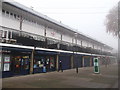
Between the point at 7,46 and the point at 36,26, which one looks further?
the point at 36,26

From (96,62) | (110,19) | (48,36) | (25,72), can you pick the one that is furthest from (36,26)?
(110,19)

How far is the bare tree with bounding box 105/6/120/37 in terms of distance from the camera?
2425cm

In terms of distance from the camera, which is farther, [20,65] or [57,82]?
[20,65]

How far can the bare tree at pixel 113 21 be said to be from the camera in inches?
955

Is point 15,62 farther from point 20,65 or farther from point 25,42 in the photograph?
point 25,42

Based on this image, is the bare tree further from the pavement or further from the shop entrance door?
the shop entrance door

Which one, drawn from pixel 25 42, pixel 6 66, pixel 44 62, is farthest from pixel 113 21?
pixel 6 66

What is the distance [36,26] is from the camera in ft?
67.4

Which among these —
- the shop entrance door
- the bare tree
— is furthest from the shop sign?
the bare tree

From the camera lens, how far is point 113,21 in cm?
2475

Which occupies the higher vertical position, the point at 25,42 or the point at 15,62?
the point at 25,42

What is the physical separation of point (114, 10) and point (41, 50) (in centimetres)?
1428

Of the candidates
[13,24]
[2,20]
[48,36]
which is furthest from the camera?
[48,36]

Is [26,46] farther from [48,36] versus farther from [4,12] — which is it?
[48,36]
